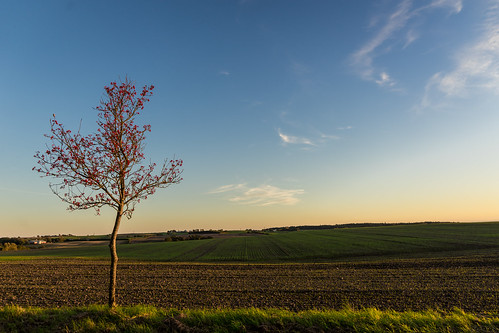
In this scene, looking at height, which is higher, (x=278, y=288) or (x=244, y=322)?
(x=244, y=322)

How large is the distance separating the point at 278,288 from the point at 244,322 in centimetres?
1411

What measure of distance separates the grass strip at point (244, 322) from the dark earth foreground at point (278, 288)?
28.2ft

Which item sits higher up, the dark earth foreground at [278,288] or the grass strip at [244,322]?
the grass strip at [244,322]

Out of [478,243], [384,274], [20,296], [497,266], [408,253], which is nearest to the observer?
[20,296]

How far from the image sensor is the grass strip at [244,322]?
6.54 metres

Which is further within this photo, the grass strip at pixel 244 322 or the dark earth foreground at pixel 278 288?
the dark earth foreground at pixel 278 288

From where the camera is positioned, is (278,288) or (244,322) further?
(278,288)

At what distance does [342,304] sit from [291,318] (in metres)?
10.3

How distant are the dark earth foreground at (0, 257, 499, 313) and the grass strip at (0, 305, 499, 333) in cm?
859

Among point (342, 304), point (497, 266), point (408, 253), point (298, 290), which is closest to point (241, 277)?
point (298, 290)

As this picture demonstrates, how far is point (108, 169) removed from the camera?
33.4ft

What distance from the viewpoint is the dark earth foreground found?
16212 millimetres

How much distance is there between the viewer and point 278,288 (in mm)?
20188

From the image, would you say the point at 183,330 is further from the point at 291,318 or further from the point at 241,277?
the point at 241,277
